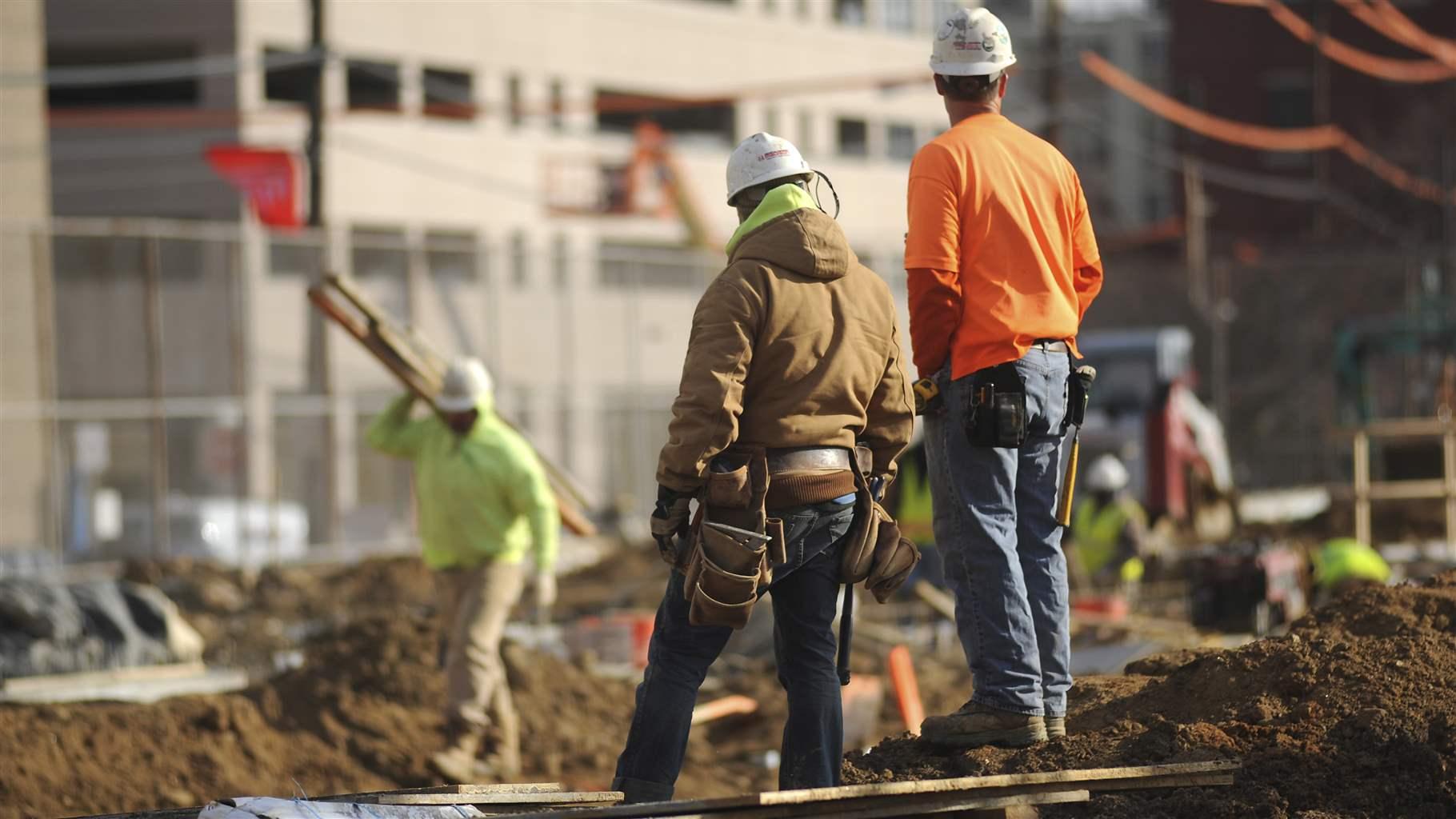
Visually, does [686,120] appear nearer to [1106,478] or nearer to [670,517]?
[1106,478]

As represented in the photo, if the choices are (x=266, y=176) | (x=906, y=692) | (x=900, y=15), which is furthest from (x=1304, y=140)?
(x=906, y=692)

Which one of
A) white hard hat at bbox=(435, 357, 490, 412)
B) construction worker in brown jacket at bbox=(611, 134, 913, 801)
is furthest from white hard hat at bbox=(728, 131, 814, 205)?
white hard hat at bbox=(435, 357, 490, 412)

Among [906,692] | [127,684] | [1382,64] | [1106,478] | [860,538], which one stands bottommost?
[127,684]

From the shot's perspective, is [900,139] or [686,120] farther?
[900,139]

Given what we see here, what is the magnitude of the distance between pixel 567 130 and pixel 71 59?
35.4ft

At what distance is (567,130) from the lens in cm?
4609

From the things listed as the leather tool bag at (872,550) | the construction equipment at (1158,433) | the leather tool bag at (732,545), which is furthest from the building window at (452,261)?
the leather tool bag at (732,545)

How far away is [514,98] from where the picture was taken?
147ft

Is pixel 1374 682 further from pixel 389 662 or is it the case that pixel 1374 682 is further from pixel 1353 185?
pixel 1353 185

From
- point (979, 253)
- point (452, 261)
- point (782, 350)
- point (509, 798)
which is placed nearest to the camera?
point (782, 350)

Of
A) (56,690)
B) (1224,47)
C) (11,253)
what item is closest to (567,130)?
(1224,47)

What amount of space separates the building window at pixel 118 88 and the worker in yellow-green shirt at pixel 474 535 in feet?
99.9

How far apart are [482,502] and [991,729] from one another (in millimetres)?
4871

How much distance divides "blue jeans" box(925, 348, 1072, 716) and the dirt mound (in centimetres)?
28
